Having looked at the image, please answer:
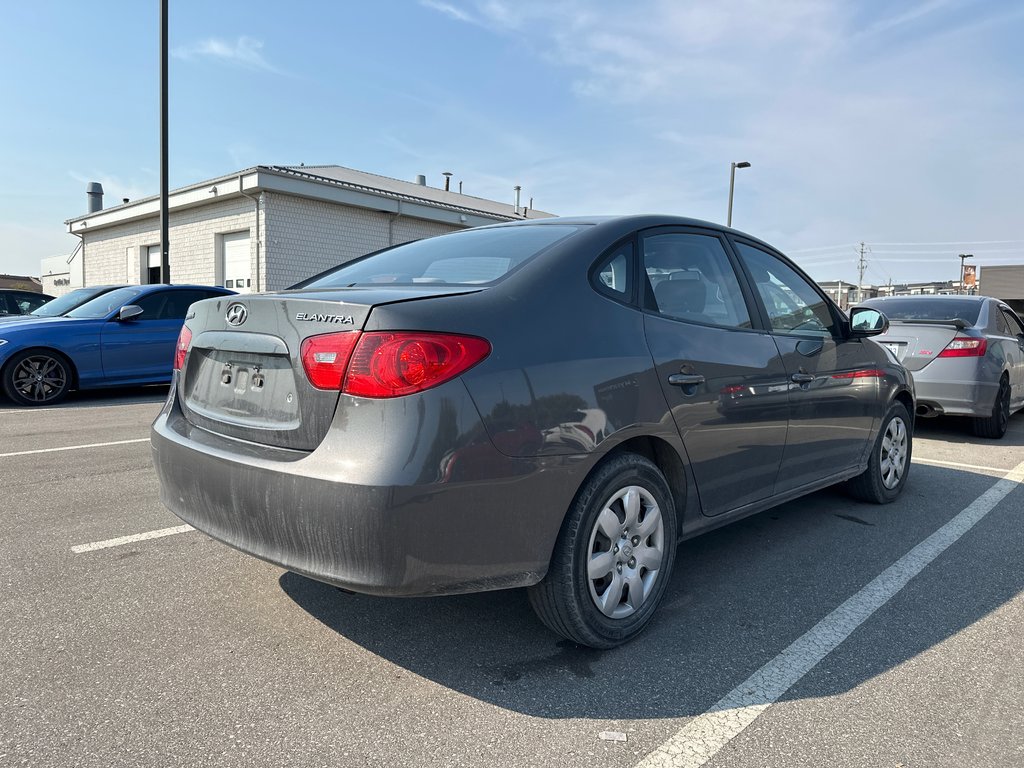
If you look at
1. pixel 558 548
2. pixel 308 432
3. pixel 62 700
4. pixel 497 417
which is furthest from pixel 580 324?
pixel 62 700

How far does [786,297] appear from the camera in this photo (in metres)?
3.84

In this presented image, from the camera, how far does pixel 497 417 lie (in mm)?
2207

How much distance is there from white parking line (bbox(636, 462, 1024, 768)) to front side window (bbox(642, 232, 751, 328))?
4.23ft

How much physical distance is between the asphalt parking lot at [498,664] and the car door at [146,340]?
554cm

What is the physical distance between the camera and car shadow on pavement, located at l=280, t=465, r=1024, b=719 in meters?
A: 2.39

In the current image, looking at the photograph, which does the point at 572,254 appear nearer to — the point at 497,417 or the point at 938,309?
the point at 497,417

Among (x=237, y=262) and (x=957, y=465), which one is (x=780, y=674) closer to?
(x=957, y=465)

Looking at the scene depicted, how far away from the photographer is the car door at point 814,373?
11.8 ft

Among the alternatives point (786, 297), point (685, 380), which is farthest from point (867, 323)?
point (685, 380)

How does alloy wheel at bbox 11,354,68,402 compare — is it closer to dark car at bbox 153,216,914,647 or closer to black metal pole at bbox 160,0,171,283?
black metal pole at bbox 160,0,171,283

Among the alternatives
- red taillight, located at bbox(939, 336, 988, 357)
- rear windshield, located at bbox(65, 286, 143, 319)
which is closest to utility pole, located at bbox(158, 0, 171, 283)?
rear windshield, located at bbox(65, 286, 143, 319)

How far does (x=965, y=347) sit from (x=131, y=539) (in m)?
6.99

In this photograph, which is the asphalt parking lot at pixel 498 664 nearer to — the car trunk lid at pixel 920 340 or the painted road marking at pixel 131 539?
the painted road marking at pixel 131 539

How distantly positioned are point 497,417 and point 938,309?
22.9ft
